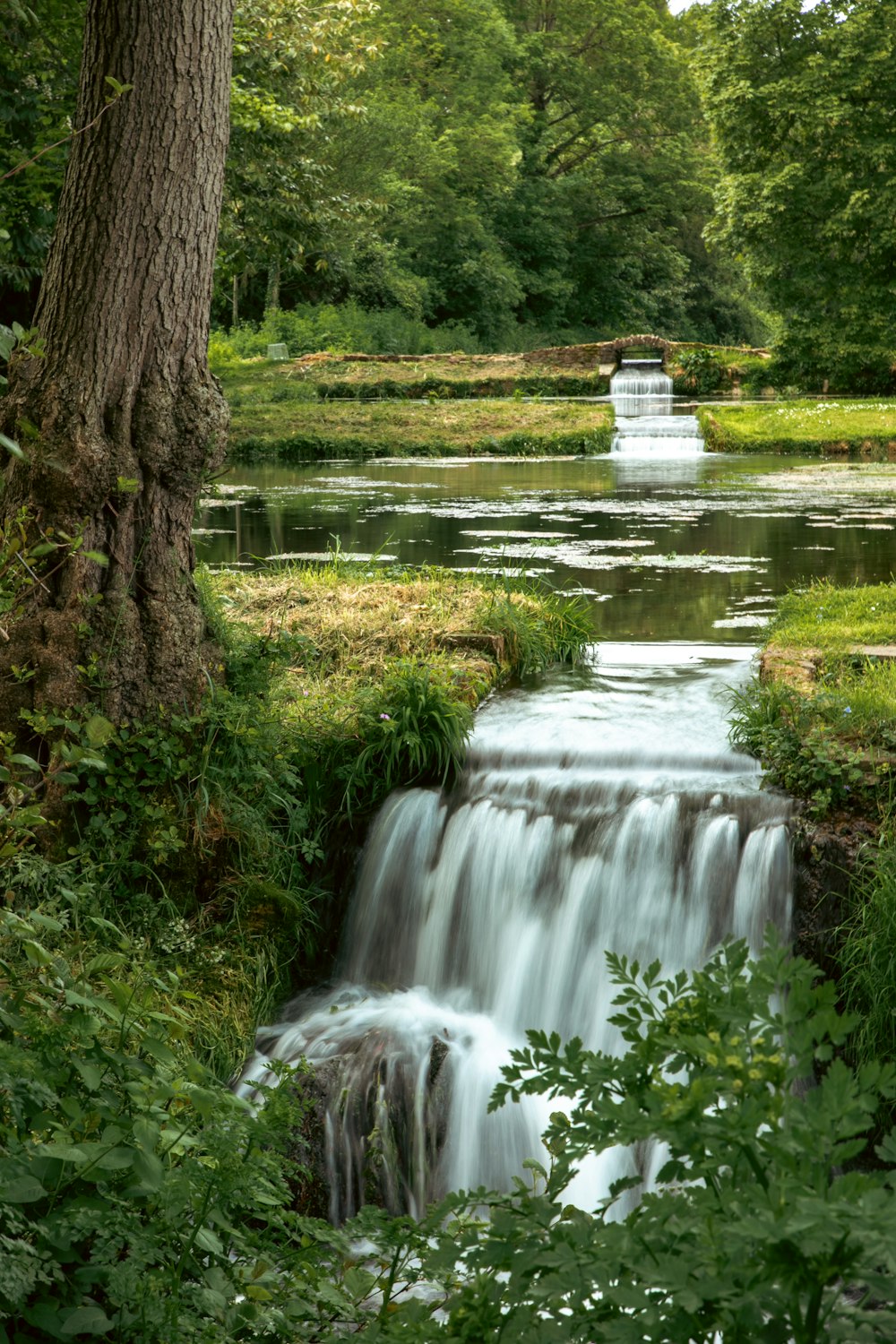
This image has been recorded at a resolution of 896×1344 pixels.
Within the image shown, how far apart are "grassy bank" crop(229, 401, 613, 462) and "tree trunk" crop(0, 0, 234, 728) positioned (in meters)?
16.3

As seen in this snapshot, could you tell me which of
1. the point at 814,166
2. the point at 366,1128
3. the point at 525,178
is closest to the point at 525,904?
the point at 366,1128

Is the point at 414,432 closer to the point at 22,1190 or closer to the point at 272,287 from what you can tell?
the point at 272,287

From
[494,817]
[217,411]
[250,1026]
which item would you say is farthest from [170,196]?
[250,1026]

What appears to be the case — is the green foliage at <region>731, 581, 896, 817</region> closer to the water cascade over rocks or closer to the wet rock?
the water cascade over rocks

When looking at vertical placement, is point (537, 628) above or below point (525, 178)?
below

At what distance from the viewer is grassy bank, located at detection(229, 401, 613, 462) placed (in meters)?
21.3

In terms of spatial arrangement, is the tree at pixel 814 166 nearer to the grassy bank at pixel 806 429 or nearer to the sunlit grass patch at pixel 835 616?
the grassy bank at pixel 806 429

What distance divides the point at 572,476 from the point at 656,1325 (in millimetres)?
16049

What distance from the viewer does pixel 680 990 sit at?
6.43 ft

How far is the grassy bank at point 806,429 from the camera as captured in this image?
19750 millimetres

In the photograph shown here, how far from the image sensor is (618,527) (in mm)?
12133

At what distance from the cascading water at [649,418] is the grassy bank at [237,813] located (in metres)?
15.8

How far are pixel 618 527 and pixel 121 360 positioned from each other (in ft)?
25.9

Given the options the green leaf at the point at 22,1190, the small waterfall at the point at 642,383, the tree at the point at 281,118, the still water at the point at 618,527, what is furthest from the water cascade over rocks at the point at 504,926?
the small waterfall at the point at 642,383
